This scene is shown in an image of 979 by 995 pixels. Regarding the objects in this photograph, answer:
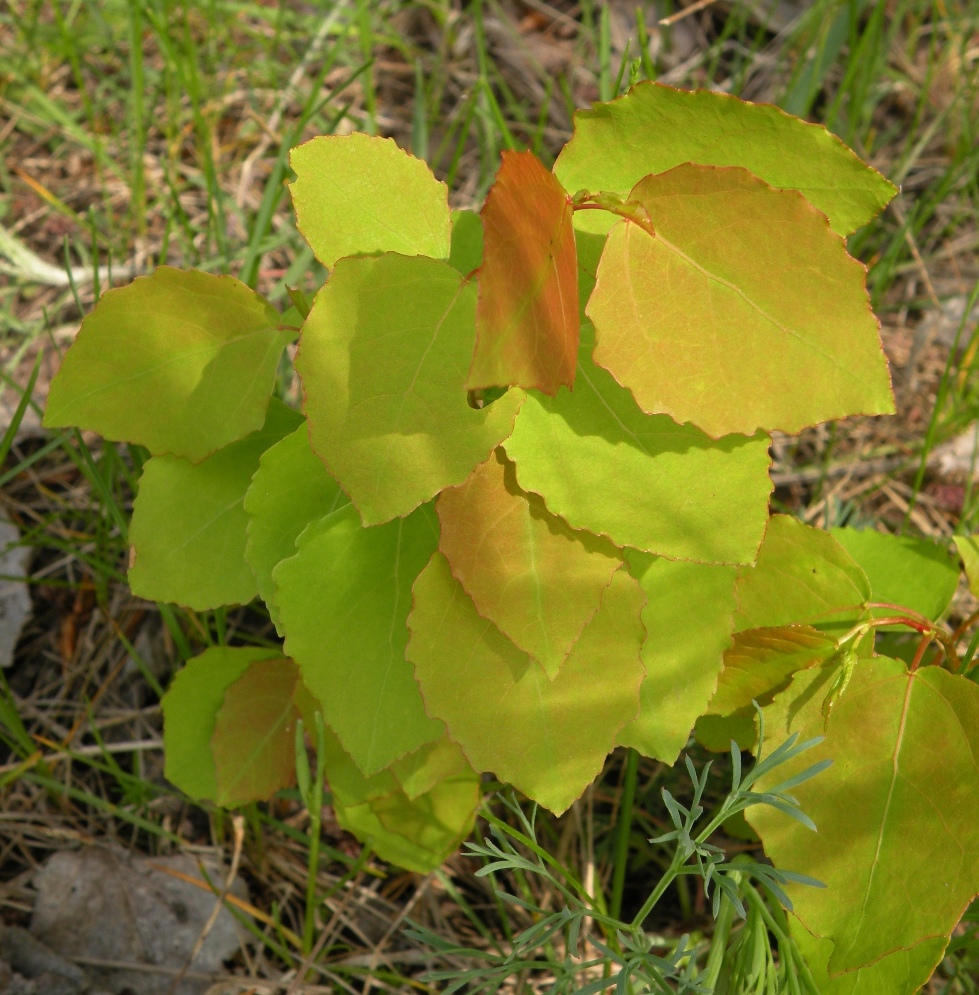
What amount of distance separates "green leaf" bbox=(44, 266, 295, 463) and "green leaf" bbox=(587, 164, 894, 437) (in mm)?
421

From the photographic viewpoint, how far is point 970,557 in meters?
1.18

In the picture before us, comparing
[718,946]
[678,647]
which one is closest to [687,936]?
[718,946]

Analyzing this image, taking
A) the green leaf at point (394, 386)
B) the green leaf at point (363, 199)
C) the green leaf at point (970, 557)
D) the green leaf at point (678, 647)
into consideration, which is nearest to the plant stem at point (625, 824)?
the green leaf at point (678, 647)

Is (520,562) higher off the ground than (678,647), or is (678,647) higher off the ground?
(520,562)

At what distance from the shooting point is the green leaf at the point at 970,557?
1.16m

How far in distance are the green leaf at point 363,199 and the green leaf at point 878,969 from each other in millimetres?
890

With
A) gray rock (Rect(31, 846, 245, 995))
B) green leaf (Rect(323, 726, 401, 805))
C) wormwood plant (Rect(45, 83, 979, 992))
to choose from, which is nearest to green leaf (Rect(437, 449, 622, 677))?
wormwood plant (Rect(45, 83, 979, 992))

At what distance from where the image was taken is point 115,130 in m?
2.22

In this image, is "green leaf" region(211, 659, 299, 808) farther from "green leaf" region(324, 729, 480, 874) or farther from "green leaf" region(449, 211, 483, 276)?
"green leaf" region(449, 211, 483, 276)

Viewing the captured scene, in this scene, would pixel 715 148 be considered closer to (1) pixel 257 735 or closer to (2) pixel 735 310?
(2) pixel 735 310

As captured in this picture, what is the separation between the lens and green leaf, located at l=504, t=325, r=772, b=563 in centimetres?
95

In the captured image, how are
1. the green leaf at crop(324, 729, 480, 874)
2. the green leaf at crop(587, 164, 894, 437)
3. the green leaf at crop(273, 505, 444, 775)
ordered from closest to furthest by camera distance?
1. the green leaf at crop(587, 164, 894, 437)
2. the green leaf at crop(273, 505, 444, 775)
3. the green leaf at crop(324, 729, 480, 874)

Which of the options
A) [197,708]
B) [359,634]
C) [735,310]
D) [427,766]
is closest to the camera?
[735,310]

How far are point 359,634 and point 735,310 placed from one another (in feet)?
1.70
